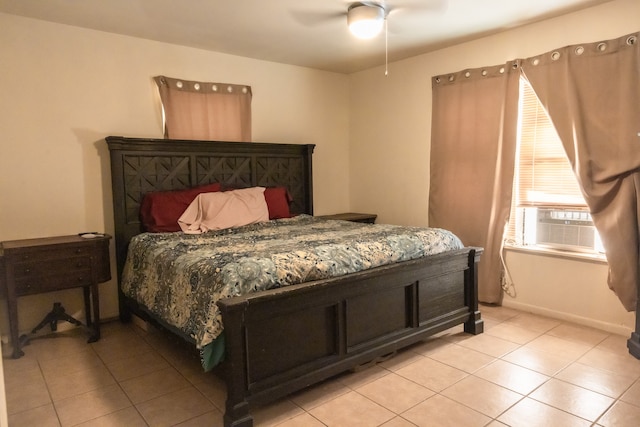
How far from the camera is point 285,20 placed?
328cm

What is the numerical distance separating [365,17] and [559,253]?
238 cm

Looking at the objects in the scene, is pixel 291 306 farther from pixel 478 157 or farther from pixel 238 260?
pixel 478 157

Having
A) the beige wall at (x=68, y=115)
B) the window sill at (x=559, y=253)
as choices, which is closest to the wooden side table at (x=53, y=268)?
the beige wall at (x=68, y=115)

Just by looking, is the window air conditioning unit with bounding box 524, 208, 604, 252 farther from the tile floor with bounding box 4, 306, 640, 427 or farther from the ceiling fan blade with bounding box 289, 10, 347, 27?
the ceiling fan blade with bounding box 289, 10, 347, 27

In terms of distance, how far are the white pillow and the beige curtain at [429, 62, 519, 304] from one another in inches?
69.8

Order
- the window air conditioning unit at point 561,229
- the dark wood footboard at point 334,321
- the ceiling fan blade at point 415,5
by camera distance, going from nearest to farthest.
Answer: the dark wood footboard at point 334,321 < the ceiling fan blade at point 415,5 < the window air conditioning unit at point 561,229

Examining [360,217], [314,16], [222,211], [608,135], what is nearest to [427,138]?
[360,217]

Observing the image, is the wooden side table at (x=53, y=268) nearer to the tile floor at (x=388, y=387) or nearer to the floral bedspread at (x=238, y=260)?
the floral bedspread at (x=238, y=260)

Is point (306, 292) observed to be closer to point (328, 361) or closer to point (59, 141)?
point (328, 361)

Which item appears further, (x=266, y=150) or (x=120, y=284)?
(x=266, y=150)

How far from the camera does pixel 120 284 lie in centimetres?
349

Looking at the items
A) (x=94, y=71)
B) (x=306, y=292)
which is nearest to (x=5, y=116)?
(x=94, y=71)

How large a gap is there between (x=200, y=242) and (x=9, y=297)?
4.18 feet

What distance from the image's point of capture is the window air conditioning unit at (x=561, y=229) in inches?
130
